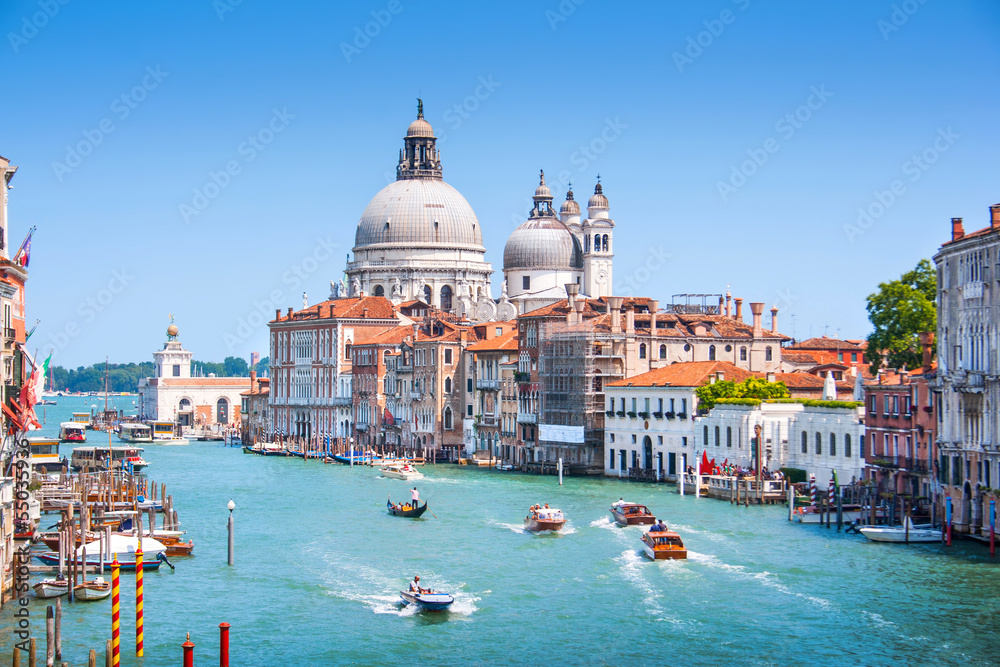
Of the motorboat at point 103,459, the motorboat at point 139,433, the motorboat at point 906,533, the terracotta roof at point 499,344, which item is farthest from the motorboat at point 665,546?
the motorboat at point 139,433

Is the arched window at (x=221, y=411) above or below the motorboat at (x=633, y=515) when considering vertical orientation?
above

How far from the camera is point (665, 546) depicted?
34375mm

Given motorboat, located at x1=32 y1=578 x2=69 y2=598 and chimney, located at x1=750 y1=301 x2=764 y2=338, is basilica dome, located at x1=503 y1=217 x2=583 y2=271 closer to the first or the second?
chimney, located at x1=750 y1=301 x2=764 y2=338

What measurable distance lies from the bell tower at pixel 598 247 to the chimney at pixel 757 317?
27.1 metres

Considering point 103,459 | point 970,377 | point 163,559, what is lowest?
point 163,559

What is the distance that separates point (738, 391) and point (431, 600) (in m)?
25.1

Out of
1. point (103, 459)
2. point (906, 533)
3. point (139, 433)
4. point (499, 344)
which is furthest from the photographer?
point (139, 433)

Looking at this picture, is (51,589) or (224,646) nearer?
(224,646)

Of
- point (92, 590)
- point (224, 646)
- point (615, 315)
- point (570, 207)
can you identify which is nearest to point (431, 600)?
point (224, 646)

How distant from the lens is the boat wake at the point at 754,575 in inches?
1165

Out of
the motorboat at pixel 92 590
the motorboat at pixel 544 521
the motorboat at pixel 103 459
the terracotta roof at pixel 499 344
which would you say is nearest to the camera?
the motorboat at pixel 92 590

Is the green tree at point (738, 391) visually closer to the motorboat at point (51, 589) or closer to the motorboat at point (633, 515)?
the motorboat at point (633, 515)

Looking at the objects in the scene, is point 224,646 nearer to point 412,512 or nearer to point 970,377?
point 970,377

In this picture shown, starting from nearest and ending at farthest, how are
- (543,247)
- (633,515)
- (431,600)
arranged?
(431,600), (633,515), (543,247)
